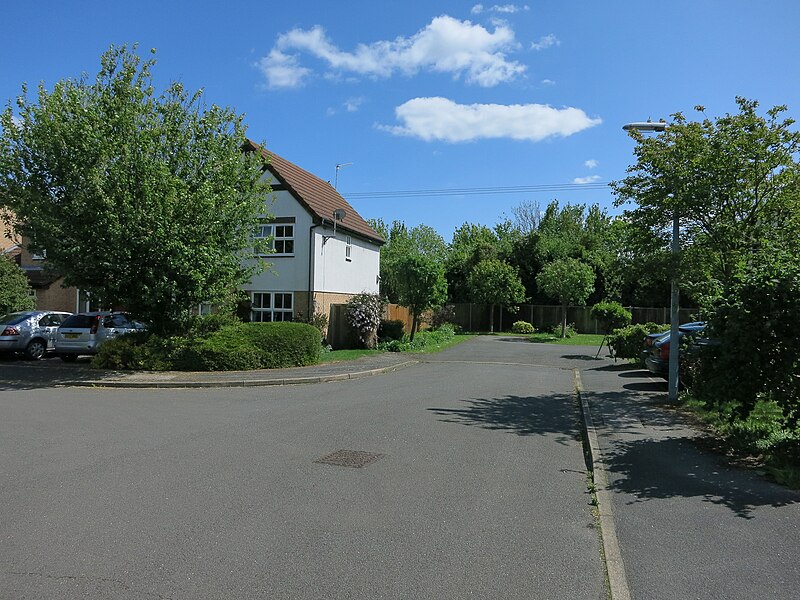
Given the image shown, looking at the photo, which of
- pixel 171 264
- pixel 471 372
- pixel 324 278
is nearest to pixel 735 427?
pixel 471 372

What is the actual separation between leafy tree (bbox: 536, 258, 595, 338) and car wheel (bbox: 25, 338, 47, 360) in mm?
27792

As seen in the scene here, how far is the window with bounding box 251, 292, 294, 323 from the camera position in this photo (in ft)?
79.0

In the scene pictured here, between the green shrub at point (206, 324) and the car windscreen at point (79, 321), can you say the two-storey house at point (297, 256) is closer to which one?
the green shrub at point (206, 324)

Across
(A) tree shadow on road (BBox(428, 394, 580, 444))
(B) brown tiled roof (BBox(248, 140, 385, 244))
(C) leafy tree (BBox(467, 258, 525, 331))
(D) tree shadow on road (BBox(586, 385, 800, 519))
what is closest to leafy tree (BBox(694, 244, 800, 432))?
(D) tree shadow on road (BBox(586, 385, 800, 519))

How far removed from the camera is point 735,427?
870 centimetres

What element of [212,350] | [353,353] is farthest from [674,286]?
[353,353]

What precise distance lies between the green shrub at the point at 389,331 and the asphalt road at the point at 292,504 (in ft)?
53.0

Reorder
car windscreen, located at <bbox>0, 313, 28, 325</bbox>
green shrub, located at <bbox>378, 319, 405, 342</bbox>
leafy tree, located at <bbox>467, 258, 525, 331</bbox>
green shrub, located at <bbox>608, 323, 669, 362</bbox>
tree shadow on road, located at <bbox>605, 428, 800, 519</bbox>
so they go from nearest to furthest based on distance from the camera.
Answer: tree shadow on road, located at <bbox>605, 428, 800, 519</bbox>, car windscreen, located at <bbox>0, 313, 28, 325</bbox>, green shrub, located at <bbox>608, 323, 669, 362</bbox>, green shrub, located at <bbox>378, 319, 405, 342</bbox>, leafy tree, located at <bbox>467, 258, 525, 331</bbox>

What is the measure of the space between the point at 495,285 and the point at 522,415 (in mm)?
32925

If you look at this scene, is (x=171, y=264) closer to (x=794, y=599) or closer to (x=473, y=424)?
(x=473, y=424)

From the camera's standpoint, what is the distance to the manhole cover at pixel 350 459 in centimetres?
726

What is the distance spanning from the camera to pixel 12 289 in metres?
24.5

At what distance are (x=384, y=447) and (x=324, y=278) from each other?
55.7 feet

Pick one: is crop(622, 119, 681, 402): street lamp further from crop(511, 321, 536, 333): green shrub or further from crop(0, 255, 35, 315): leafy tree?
crop(511, 321, 536, 333): green shrub
